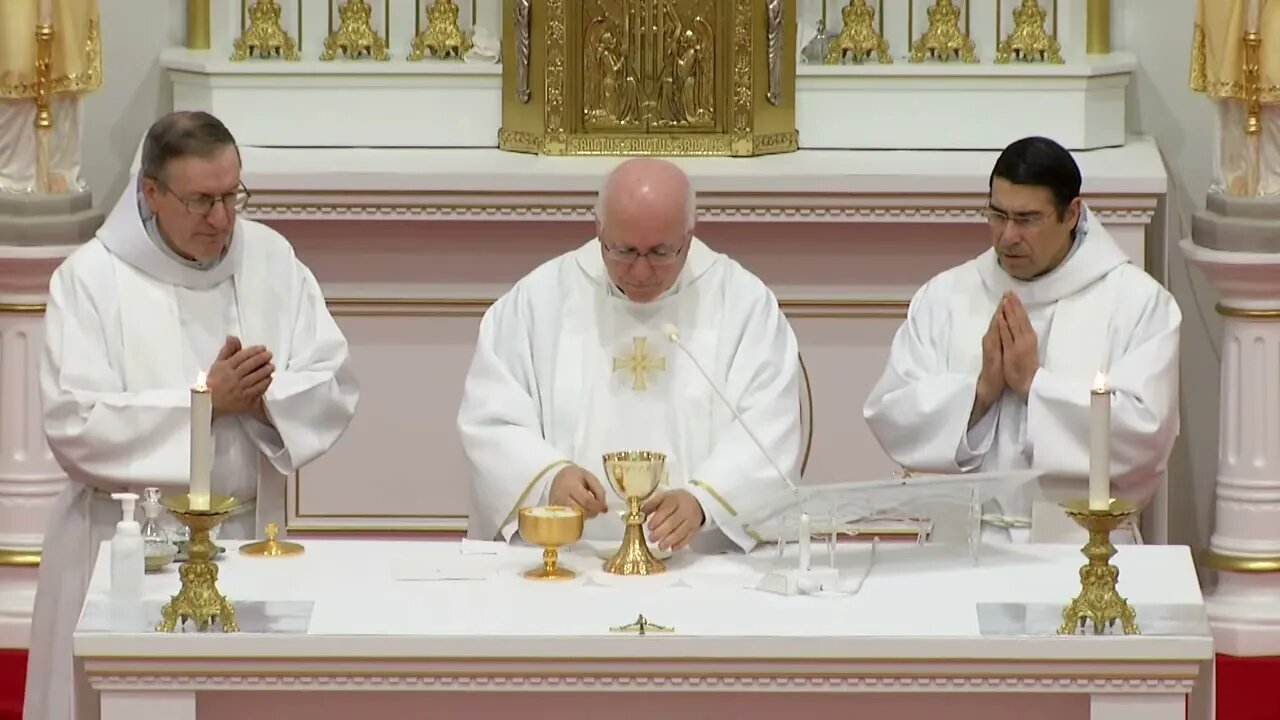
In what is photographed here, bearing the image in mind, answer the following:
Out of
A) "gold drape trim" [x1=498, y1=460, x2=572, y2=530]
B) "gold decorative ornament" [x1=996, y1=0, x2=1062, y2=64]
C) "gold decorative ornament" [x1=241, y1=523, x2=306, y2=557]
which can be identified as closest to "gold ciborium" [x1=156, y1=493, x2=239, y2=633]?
"gold decorative ornament" [x1=241, y1=523, x2=306, y2=557]

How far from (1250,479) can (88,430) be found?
343 centimetres

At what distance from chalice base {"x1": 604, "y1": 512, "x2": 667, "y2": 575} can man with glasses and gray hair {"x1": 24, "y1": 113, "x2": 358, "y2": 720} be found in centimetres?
106

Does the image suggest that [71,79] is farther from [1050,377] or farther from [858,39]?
[1050,377]

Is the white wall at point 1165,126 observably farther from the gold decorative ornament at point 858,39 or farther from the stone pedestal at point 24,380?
the stone pedestal at point 24,380

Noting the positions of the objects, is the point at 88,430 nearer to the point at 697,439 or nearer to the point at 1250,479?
the point at 697,439

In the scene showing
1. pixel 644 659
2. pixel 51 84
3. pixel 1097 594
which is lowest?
pixel 644 659

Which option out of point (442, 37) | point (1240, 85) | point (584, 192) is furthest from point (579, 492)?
point (442, 37)

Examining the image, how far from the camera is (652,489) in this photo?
4945mm

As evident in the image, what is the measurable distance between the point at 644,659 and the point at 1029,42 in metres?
4.21

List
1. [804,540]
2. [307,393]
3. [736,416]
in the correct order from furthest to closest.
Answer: [307,393]
[736,416]
[804,540]

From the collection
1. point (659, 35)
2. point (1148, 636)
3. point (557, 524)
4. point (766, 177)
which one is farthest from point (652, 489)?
point (659, 35)

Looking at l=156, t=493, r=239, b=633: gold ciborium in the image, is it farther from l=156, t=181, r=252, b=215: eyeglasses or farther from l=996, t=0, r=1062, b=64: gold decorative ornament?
l=996, t=0, r=1062, b=64: gold decorative ornament

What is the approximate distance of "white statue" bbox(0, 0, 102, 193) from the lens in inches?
284

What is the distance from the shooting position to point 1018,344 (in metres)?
5.90
